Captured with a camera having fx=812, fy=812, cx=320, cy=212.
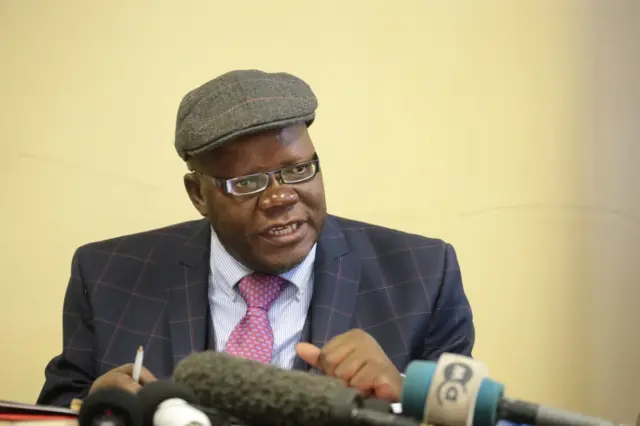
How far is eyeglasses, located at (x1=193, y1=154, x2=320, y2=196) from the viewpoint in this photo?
4.50 feet

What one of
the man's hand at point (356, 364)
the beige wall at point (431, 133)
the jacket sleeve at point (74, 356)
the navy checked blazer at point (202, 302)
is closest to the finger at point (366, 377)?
the man's hand at point (356, 364)

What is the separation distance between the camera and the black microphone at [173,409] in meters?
0.63

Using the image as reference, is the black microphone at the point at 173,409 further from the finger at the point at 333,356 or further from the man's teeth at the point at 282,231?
the man's teeth at the point at 282,231

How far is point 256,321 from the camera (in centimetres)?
143

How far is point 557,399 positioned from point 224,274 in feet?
3.26

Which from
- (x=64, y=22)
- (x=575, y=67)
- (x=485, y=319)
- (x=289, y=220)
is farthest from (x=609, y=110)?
(x=64, y=22)

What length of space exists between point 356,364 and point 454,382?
1.30ft

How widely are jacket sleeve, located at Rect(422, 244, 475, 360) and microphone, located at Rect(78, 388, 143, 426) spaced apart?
2.97 feet

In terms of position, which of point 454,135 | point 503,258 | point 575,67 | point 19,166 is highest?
point 575,67

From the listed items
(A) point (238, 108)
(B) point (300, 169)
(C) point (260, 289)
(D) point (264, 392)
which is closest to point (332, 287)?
(C) point (260, 289)

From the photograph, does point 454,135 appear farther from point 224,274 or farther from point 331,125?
point 224,274

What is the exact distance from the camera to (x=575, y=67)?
6.48 feet

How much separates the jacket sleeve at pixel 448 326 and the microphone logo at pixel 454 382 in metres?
A: 0.82

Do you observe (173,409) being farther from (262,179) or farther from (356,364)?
(262,179)
